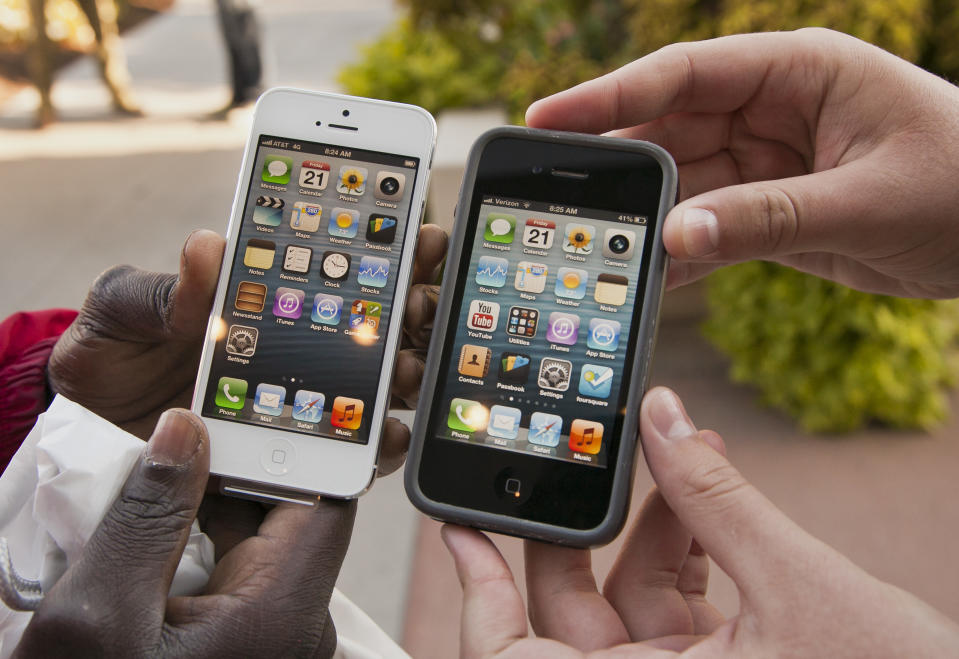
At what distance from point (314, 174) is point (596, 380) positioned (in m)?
0.68

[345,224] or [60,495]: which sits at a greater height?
[345,224]

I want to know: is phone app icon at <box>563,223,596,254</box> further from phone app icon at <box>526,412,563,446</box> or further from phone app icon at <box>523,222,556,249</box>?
phone app icon at <box>526,412,563,446</box>

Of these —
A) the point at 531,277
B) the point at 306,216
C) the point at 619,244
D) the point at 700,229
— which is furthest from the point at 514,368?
the point at 306,216

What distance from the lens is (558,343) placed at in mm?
1438

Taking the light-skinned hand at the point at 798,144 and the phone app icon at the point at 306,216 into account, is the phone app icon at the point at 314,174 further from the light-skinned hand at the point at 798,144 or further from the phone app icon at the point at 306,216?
the light-skinned hand at the point at 798,144

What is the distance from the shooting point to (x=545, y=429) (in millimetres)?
1410

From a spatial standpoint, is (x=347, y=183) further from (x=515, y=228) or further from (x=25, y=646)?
(x=25, y=646)

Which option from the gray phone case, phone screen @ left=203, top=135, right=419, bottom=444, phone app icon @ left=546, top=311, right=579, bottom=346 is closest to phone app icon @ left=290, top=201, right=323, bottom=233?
phone screen @ left=203, top=135, right=419, bottom=444

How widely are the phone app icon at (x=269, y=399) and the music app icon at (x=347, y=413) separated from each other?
102mm

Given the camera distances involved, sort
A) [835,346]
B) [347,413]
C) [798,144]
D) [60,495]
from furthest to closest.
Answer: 1. [835,346]
2. [798,144]
3. [347,413]
4. [60,495]

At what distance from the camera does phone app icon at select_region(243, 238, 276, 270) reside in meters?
1.54

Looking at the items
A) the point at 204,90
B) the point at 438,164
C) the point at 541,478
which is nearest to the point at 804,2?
the point at 438,164

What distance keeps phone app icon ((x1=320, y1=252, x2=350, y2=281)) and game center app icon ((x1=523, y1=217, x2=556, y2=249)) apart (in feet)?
1.13

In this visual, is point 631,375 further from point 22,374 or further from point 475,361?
point 22,374
